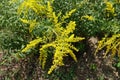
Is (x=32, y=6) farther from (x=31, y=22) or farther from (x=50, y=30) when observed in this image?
(x=50, y=30)

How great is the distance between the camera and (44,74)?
3879 millimetres

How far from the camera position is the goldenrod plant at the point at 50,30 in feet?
10.9

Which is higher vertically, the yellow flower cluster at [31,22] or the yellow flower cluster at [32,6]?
the yellow flower cluster at [32,6]

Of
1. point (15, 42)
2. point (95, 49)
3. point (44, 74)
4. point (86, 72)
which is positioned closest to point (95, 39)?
point (95, 49)

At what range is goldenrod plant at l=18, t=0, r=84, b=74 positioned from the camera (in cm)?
331

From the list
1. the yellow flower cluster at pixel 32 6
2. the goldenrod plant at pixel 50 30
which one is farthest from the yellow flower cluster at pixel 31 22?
the yellow flower cluster at pixel 32 6

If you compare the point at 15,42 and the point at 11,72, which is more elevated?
the point at 15,42

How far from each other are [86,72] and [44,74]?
1.79 feet

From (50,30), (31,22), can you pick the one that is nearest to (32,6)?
(31,22)

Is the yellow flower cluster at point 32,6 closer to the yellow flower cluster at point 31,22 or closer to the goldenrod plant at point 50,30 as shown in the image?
the goldenrod plant at point 50,30

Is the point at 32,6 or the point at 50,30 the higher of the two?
the point at 32,6

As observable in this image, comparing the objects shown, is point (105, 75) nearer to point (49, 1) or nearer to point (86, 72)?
point (86, 72)

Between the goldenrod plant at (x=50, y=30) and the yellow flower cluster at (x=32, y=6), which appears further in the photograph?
the yellow flower cluster at (x=32, y=6)

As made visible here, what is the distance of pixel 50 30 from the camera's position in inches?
136
